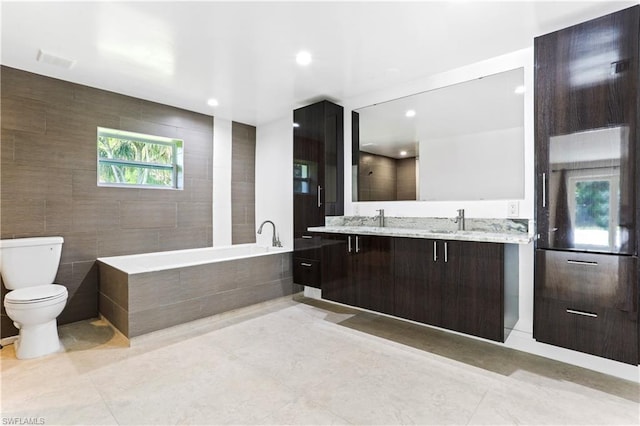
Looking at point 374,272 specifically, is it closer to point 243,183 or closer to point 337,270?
point 337,270

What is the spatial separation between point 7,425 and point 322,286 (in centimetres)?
234

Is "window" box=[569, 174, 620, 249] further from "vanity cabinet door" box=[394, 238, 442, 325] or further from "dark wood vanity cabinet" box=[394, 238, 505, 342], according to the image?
"vanity cabinet door" box=[394, 238, 442, 325]

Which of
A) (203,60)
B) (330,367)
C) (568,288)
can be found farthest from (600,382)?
(203,60)

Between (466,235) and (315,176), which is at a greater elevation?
(315,176)

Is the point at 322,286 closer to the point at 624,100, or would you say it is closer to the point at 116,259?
the point at 116,259

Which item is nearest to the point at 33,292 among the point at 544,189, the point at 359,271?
the point at 359,271

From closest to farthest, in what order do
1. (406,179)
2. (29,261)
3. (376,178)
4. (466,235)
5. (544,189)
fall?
(544,189) → (466,235) → (29,261) → (406,179) → (376,178)

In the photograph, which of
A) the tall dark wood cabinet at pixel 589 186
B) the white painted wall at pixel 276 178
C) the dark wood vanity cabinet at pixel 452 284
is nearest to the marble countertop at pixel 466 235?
the dark wood vanity cabinet at pixel 452 284

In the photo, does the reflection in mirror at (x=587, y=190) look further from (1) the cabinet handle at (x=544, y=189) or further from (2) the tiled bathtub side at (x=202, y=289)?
(2) the tiled bathtub side at (x=202, y=289)

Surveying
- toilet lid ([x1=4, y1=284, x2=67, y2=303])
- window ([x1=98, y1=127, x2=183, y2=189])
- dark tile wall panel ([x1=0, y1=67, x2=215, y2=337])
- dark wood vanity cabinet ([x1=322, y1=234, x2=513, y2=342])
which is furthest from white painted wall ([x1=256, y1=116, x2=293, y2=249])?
toilet lid ([x1=4, y1=284, x2=67, y2=303])

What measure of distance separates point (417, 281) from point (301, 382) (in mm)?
1159

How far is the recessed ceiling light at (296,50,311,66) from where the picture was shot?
256cm

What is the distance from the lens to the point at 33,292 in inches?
97.0

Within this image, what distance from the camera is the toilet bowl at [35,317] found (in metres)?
2.33
